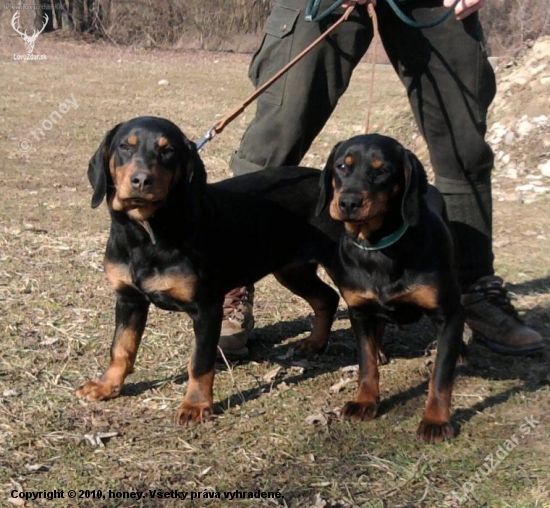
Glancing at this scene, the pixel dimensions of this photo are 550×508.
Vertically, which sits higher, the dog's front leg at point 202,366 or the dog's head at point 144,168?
the dog's head at point 144,168

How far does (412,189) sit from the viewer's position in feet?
10.6

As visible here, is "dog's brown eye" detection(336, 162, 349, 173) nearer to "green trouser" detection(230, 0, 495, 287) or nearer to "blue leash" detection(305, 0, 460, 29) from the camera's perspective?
"green trouser" detection(230, 0, 495, 287)

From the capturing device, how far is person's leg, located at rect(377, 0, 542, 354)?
3908 millimetres

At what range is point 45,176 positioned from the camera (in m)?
7.71

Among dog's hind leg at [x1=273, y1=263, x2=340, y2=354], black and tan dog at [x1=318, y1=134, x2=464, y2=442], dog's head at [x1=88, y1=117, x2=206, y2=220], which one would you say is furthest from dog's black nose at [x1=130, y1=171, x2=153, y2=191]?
dog's hind leg at [x1=273, y1=263, x2=340, y2=354]

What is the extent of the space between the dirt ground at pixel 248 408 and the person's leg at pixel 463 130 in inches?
8.1

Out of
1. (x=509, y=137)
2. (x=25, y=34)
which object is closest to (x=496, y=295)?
(x=509, y=137)

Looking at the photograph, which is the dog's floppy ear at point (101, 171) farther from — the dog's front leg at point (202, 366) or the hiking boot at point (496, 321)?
the hiking boot at point (496, 321)

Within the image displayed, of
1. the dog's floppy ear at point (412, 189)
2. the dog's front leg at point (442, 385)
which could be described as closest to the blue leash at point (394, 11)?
the dog's floppy ear at point (412, 189)

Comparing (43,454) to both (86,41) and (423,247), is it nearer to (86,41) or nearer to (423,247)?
(423,247)

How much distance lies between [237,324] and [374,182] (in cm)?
121

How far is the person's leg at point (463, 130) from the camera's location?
154 inches

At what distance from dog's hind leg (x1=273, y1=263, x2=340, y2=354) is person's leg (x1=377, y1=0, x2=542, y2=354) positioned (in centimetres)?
67

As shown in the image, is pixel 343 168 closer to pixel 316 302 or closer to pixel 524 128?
pixel 316 302
